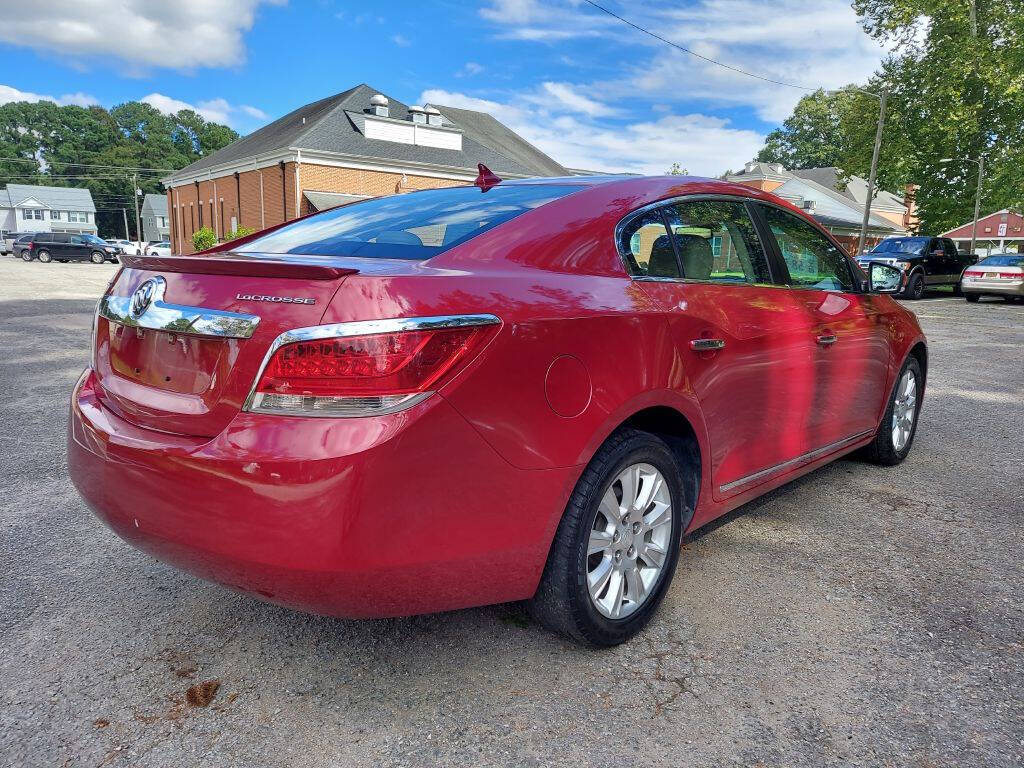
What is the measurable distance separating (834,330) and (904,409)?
1.45 m

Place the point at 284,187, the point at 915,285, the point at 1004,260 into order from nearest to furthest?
the point at 915,285 → the point at 1004,260 → the point at 284,187

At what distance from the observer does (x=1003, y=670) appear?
2.41 meters

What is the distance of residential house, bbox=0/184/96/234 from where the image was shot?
84.3m

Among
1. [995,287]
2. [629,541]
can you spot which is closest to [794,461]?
[629,541]

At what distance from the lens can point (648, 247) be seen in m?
2.67

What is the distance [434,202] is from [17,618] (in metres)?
2.12

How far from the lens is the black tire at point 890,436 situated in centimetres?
443

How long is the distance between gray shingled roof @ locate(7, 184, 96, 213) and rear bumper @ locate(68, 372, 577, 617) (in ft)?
328

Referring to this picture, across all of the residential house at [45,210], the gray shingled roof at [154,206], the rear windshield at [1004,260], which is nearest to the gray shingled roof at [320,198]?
the rear windshield at [1004,260]

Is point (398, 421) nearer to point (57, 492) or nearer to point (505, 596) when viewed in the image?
point (505, 596)

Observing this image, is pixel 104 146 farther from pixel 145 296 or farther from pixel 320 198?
pixel 145 296

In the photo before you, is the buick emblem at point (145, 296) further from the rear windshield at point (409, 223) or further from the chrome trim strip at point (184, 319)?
the rear windshield at point (409, 223)

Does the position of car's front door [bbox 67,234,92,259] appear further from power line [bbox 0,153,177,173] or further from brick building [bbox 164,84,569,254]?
power line [bbox 0,153,177,173]

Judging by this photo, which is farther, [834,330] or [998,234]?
[998,234]
